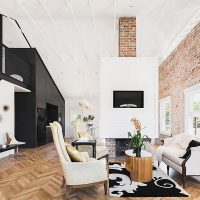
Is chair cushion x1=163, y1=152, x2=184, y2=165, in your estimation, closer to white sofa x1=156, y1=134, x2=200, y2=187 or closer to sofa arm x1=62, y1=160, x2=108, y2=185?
Result: white sofa x1=156, y1=134, x2=200, y2=187

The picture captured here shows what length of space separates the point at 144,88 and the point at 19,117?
5.15m

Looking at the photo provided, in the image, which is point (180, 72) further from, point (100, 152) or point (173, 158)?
point (100, 152)

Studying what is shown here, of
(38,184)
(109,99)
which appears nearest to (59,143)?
(38,184)

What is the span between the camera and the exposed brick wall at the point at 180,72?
5641 mm

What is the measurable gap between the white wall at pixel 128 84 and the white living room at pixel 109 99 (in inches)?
1.1

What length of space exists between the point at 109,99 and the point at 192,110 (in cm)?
244

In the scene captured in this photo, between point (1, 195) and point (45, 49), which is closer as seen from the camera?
point (1, 195)

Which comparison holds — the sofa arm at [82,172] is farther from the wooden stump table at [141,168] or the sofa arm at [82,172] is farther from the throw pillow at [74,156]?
the wooden stump table at [141,168]

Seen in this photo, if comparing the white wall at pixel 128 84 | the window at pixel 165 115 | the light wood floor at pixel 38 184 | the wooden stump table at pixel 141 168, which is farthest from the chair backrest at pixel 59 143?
the window at pixel 165 115

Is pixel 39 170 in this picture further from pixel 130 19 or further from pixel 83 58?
pixel 83 58

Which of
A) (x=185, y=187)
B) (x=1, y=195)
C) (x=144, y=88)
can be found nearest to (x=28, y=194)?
(x=1, y=195)

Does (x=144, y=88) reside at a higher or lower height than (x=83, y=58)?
lower

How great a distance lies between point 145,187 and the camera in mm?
3533

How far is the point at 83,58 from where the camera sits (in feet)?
28.9
